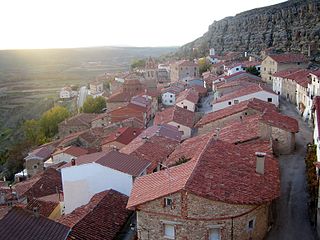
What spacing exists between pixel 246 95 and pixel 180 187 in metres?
26.2

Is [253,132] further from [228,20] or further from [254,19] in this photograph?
[228,20]

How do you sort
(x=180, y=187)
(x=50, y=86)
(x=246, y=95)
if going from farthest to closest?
(x=50, y=86) < (x=246, y=95) < (x=180, y=187)

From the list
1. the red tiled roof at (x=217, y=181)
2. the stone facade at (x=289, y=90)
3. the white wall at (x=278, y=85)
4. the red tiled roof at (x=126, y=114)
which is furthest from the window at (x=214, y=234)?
the white wall at (x=278, y=85)

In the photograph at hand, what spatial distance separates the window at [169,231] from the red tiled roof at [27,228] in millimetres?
3586

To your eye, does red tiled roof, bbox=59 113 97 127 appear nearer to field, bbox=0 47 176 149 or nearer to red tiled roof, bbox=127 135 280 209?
field, bbox=0 47 176 149

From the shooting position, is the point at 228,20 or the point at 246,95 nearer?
the point at 246,95

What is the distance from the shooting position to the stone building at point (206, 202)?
13.8 metres

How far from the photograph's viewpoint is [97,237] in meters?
17.3

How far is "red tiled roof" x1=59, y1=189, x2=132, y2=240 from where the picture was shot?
17.4 metres

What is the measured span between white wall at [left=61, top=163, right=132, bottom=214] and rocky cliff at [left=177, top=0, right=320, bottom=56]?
65.0 metres

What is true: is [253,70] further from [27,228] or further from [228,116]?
[27,228]

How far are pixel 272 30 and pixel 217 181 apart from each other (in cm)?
9854

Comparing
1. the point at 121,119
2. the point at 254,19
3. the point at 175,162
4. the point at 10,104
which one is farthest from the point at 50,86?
the point at 175,162

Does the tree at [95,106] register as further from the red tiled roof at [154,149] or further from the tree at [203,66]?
the red tiled roof at [154,149]
